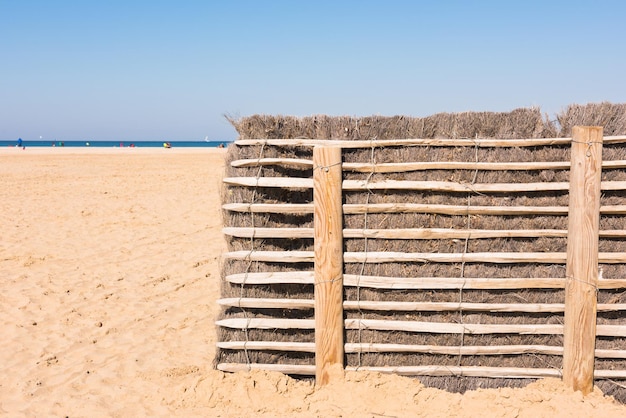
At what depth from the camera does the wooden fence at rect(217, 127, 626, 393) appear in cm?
377

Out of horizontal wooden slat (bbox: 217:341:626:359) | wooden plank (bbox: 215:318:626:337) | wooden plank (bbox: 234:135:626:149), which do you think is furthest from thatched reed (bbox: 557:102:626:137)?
horizontal wooden slat (bbox: 217:341:626:359)

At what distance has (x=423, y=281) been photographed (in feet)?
12.7

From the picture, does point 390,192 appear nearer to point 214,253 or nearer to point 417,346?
point 417,346

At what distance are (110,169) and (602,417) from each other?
2266 centimetres

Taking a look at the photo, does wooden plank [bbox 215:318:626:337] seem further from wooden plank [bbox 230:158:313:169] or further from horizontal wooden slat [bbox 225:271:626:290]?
wooden plank [bbox 230:158:313:169]

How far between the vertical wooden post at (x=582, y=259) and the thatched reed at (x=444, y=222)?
107mm

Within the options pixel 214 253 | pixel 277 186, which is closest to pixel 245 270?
pixel 277 186

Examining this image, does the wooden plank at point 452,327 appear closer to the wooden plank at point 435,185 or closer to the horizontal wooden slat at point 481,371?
the horizontal wooden slat at point 481,371

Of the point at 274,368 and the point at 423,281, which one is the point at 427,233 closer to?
the point at 423,281

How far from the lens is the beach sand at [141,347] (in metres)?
3.82

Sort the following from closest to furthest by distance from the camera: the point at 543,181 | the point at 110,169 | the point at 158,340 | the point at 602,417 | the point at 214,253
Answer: the point at 602,417
the point at 543,181
the point at 158,340
the point at 214,253
the point at 110,169

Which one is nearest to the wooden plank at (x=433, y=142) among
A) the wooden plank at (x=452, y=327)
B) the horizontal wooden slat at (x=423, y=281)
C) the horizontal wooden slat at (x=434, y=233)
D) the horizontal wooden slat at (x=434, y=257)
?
the horizontal wooden slat at (x=434, y=233)

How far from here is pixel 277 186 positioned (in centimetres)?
392

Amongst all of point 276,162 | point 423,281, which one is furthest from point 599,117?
point 276,162
